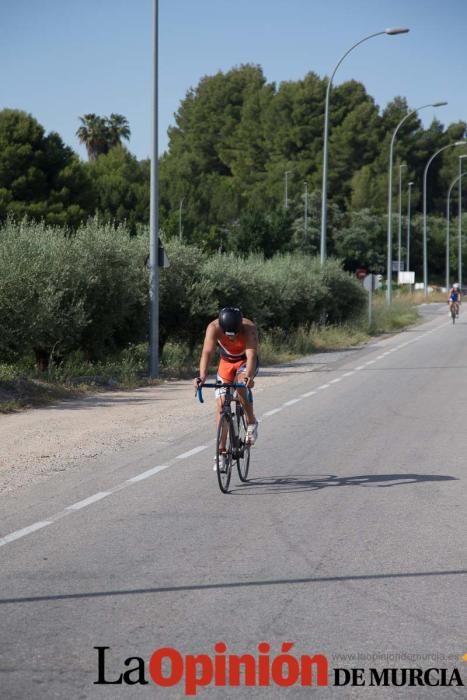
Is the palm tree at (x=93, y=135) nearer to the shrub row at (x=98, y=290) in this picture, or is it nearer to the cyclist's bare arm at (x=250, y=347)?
the shrub row at (x=98, y=290)

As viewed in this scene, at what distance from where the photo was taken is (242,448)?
34.6 ft

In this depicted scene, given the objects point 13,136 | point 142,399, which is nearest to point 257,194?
point 13,136

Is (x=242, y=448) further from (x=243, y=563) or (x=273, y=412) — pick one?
(x=273, y=412)

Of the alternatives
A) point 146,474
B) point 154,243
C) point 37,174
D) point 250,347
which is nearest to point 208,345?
point 250,347

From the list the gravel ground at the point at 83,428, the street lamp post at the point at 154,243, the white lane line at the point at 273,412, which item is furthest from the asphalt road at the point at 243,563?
the street lamp post at the point at 154,243

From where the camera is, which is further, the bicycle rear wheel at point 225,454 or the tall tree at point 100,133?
the tall tree at point 100,133

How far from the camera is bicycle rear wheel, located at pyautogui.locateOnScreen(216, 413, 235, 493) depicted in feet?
32.8

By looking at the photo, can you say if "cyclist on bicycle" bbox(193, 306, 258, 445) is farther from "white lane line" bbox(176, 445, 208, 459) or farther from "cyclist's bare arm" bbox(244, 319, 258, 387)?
"white lane line" bbox(176, 445, 208, 459)

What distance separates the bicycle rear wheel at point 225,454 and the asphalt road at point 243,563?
165 millimetres

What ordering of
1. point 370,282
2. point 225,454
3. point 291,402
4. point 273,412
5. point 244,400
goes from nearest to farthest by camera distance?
point 225,454, point 244,400, point 273,412, point 291,402, point 370,282

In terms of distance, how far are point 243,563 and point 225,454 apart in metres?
2.88

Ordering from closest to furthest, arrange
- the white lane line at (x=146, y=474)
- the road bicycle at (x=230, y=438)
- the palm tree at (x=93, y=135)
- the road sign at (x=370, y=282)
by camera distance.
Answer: the road bicycle at (x=230, y=438)
the white lane line at (x=146, y=474)
the road sign at (x=370, y=282)
the palm tree at (x=93, y=135)

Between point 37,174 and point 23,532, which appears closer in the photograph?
point 23,532

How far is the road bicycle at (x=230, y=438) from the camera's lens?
10094 millimetres
